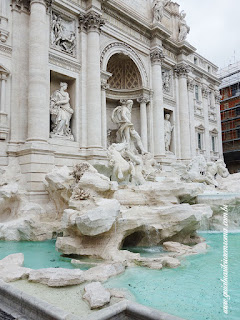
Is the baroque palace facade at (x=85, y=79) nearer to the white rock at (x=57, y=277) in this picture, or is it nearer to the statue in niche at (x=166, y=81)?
the statue in niche at (x=166, y=81)

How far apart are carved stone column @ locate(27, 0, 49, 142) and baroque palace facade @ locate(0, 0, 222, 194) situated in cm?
4

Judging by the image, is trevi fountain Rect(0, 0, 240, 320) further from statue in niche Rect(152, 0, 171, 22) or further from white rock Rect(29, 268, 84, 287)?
statue in niche Rect(152, 0, 171, 22)

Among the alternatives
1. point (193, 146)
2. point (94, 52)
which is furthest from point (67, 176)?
point (193, 146)

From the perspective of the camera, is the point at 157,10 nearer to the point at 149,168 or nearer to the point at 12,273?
the point at 149,168

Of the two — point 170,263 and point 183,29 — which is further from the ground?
point 183,29

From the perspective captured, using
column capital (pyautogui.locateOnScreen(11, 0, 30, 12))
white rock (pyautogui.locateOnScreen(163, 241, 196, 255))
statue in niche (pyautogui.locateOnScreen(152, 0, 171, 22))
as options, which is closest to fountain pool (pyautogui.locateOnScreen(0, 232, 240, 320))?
white rock (pyautogui.locateOnScreen(163, 241, 196, 255))

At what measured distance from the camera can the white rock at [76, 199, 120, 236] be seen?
18.0 feet

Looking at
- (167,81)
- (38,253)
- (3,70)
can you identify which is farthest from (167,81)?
(38,253)

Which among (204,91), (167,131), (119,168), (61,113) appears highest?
(204,91)

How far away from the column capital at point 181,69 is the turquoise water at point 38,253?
578 inches

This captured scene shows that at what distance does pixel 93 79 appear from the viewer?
1259 centimetres

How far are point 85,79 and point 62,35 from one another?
6.77 ft

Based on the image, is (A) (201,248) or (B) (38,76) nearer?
(A) (201,248)

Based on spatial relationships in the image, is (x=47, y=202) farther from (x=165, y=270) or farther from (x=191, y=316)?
(x=191, y=316)
